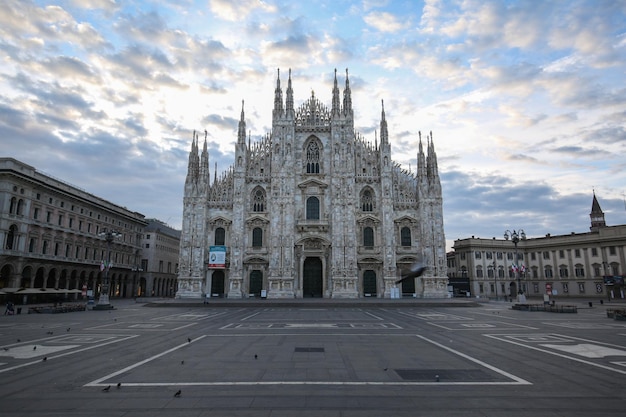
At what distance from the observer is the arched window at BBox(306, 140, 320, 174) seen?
53719 millimetres

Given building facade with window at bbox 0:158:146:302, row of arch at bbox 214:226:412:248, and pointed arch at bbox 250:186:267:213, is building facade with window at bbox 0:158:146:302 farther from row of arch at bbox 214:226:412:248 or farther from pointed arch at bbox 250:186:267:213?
pointed arch at bbox 250:186:267:213

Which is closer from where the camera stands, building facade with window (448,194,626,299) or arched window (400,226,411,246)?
arched window (400,226,411,246)

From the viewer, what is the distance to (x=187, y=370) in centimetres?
1048

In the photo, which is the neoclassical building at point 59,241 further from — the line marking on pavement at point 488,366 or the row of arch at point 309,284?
the line marking on pavement at point 488,366

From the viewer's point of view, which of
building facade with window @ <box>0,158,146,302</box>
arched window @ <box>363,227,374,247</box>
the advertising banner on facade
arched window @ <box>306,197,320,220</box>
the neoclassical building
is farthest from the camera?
arched window @ <box>306,197,320,220</box>

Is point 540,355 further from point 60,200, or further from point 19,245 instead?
point 60,200

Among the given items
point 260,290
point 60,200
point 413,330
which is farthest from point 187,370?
point 60,200

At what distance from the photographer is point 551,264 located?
70.6 metres

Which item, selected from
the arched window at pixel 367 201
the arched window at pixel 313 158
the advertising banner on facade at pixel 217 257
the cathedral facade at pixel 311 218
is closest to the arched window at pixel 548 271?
the cathedral facade at pixel 311 218

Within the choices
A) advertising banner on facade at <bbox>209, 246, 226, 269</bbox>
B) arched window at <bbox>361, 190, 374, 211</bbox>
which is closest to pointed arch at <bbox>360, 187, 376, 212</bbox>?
arched window at <bbox>361, 190, 374, 211</bbox>

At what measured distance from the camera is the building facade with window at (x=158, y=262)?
7531 centimetres

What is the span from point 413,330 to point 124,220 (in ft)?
200

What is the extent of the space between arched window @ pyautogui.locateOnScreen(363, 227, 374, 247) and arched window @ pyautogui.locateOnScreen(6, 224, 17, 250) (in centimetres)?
3985

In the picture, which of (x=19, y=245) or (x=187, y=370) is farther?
(x=19, y=245)
